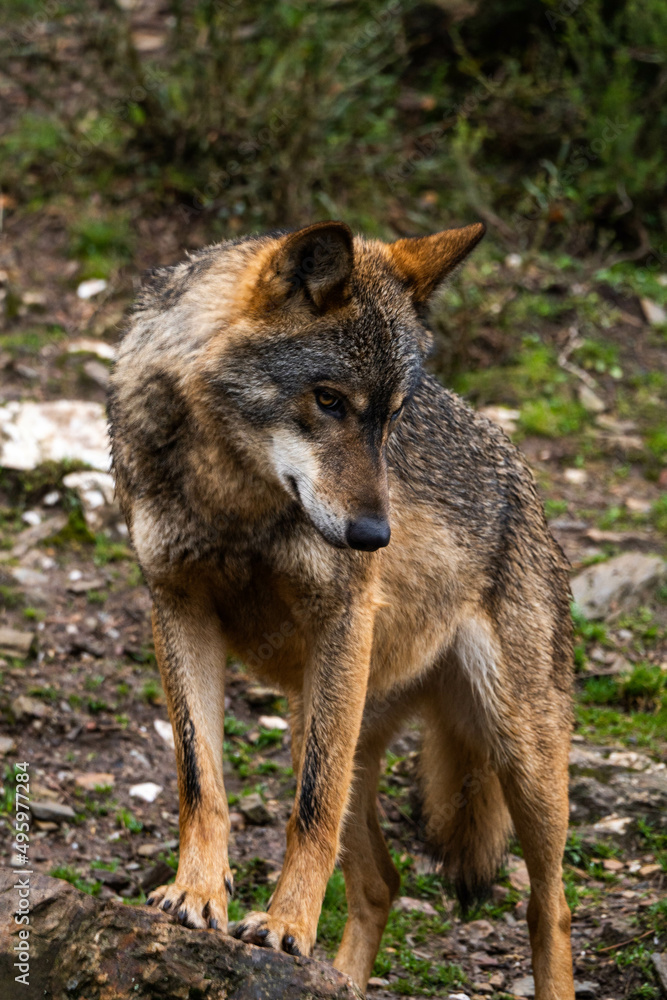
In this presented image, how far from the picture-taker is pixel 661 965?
13.8 ft

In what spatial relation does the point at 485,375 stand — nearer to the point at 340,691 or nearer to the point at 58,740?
the point at 58,740

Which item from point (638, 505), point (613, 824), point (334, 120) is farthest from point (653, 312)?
point (613, 824)

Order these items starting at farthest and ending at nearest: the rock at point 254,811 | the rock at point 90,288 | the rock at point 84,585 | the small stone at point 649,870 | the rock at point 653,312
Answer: the rock at point 653,312, the rock at point 90,288, the rock at point 84,585, the rock at point 254,811, the small stone at point 649,870

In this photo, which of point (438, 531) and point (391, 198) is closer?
point (438, 531)

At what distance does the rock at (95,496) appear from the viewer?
680cm

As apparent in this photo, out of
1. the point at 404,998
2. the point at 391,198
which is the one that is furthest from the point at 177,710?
the point at 391,198

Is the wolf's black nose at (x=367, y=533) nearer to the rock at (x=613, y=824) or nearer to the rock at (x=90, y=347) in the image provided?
the rock at (x=613, y=824)

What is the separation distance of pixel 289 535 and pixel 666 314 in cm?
775

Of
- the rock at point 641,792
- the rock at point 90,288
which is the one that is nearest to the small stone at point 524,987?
the rock at point 641,792

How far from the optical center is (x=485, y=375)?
30.1 feet

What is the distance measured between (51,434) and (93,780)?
278 centimetres

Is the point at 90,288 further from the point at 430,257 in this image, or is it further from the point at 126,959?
the point at 126,959

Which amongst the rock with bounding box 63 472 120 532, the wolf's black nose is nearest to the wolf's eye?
the wolf's black nose

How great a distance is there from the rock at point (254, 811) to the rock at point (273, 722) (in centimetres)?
70
